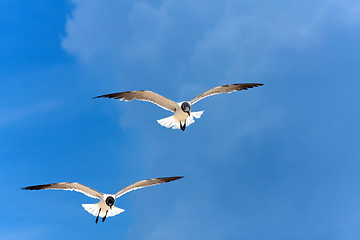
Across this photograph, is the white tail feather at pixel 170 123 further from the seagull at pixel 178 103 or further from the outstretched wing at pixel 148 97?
the outstretched wing at pixel 148 97

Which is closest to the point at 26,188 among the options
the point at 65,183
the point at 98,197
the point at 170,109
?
the point at 65,183

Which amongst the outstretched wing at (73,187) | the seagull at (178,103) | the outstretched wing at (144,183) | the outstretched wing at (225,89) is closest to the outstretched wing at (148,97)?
the seagull at (178,103)

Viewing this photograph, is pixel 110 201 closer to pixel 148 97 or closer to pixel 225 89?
pixel 148 97

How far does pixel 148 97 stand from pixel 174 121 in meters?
1.61

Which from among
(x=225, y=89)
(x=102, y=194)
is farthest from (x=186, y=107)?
(x=102, y=194)

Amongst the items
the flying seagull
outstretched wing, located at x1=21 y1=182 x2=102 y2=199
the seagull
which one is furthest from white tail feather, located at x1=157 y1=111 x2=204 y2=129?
outstretched wing, located at x1=21 y1=182 x2=102 y2=199

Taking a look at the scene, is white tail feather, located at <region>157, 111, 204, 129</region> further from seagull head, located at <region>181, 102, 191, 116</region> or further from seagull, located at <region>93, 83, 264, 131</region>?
seagull head, located at <region>181, 102, 191, 116</region>

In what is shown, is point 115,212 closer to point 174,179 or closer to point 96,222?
point 96,222

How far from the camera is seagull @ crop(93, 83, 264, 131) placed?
2188cm

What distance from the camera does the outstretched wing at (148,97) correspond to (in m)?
21.6

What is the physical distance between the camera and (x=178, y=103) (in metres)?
22.4

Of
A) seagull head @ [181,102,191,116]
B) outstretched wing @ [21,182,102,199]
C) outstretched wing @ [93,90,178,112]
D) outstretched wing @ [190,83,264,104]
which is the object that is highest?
outstretched wing @ [190,83,264,104]

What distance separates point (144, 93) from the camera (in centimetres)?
2205

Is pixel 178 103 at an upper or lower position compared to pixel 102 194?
upper
